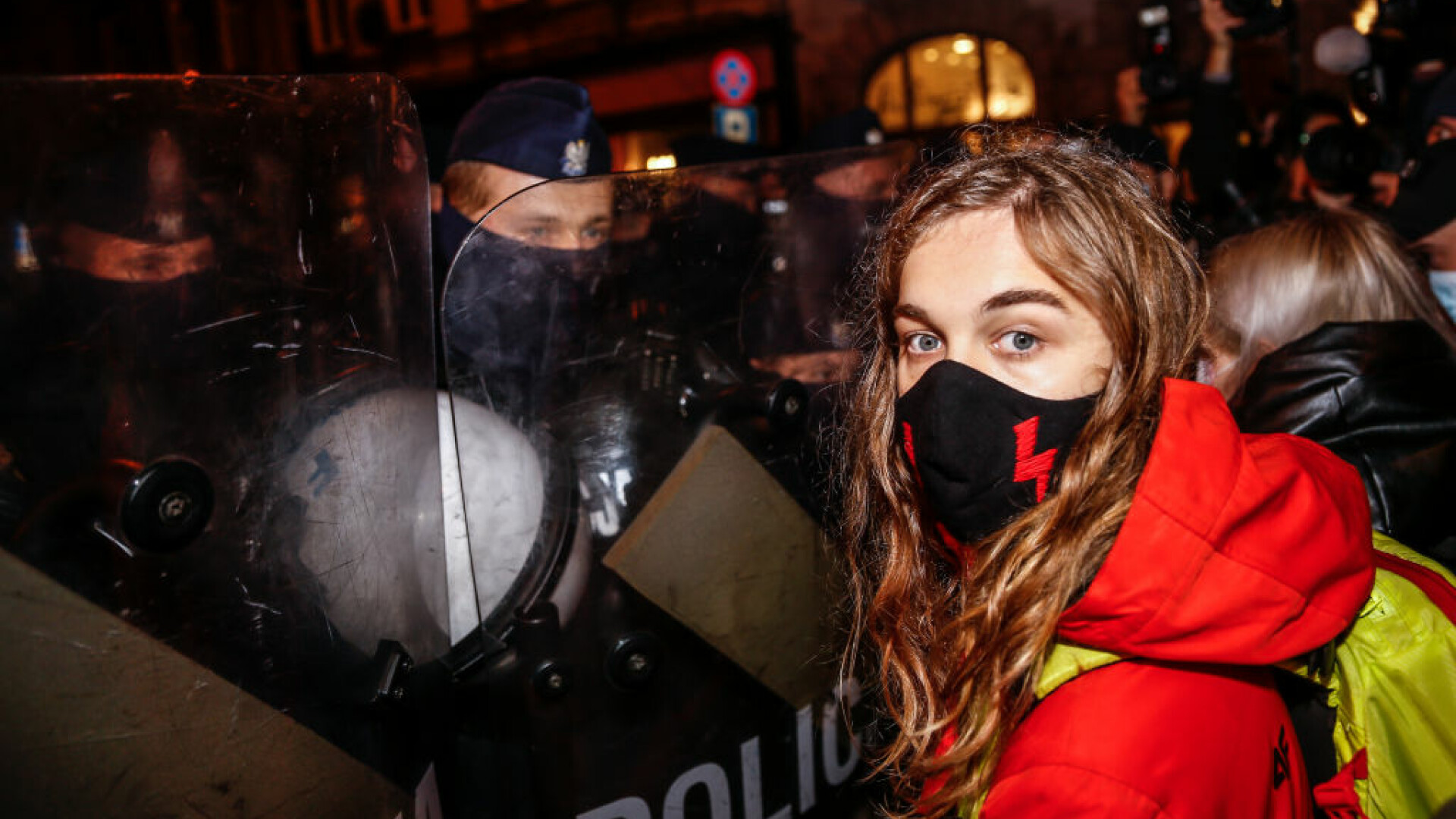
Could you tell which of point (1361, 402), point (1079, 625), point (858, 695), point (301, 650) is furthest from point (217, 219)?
point (1361, 402)

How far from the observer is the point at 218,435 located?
3.08 ft

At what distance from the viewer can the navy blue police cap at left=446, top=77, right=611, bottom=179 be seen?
2.20 metres

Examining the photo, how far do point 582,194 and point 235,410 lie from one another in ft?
1.77

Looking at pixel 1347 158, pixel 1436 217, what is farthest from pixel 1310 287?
pixel 1347 158

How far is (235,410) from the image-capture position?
953 mm

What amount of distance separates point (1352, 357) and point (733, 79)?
25.6ft

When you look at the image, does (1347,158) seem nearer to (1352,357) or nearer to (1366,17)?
(1366,17)

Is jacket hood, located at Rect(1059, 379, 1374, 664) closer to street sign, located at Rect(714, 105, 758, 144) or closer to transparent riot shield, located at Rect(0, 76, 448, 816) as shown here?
transparent riot shield, located at Rect(0, 76, 448, 816)

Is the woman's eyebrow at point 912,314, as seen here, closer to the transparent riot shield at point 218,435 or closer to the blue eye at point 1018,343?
the blue eye at point 1018,343

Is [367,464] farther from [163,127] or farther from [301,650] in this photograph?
[163,127]

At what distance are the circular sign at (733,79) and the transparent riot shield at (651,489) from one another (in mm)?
7490

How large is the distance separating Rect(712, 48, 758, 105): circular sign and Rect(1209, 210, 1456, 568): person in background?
284 inches

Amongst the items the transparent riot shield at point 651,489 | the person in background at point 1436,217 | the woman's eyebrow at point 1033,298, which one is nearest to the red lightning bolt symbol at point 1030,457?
the woman's eyebrow at point 1033,298

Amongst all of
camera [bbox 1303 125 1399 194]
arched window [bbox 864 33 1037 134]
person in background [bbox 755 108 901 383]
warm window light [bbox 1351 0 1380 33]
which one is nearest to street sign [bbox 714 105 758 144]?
arched window [bbox 864 33 1037 134]
